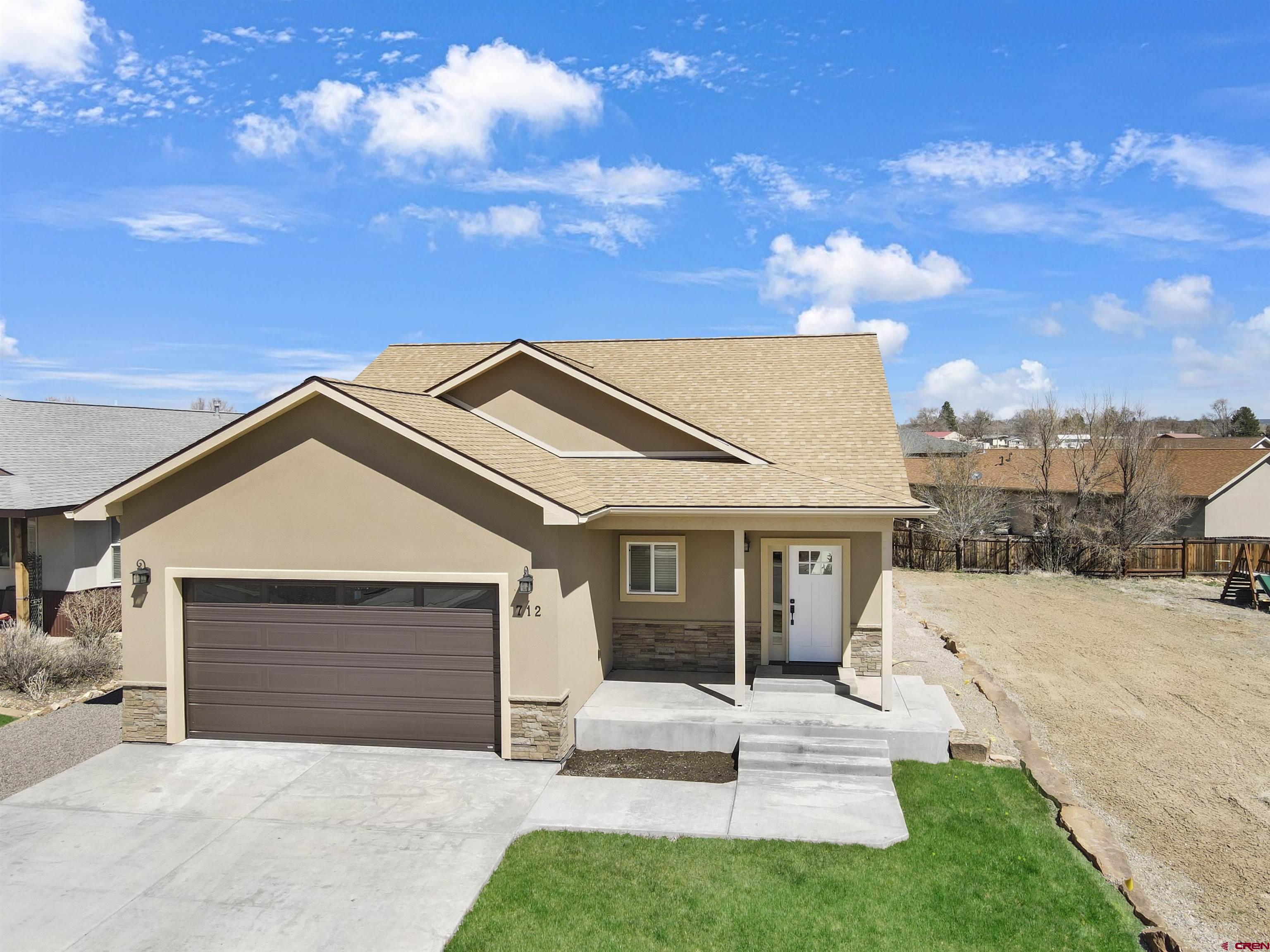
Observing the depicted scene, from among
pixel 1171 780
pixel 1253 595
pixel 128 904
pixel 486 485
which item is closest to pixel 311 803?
pixel 128 904

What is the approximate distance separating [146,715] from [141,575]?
6.16 feet

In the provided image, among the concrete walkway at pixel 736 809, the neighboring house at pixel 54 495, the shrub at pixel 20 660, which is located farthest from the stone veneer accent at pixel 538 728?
the neighboring house at pixel 54 495

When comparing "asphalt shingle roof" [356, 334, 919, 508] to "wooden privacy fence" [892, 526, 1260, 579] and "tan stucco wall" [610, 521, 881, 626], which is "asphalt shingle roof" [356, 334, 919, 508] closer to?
"tan stucco wall" [610, 521, 881, 626]

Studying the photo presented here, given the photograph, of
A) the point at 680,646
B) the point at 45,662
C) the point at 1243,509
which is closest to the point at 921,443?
the point at 1243,509

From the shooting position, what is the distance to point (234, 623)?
35.9 feet

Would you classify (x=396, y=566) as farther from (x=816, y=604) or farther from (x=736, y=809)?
(x=816, y=604)

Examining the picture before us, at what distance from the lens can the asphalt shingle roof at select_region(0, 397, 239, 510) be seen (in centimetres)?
1741

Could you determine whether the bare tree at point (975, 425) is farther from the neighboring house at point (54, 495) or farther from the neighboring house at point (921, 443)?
the neighboring house at point (54, 495)

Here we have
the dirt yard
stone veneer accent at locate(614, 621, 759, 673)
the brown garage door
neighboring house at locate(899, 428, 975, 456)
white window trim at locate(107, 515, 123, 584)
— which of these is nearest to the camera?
the dirt yard

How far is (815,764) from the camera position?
32.6ft

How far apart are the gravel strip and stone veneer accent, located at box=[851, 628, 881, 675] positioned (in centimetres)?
1060

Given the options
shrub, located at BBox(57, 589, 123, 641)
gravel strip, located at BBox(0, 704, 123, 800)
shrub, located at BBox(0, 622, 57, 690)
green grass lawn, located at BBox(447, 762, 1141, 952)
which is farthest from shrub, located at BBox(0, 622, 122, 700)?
green grass lawn, located at BBox(447, 762, 1141, 952)

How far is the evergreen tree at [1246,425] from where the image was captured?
81812 millimetres

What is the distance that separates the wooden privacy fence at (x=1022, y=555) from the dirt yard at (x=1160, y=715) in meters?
3.02
